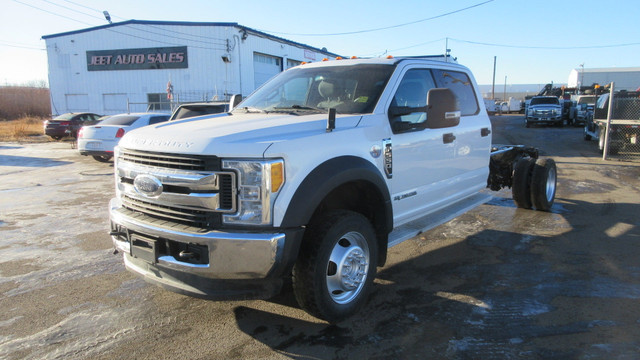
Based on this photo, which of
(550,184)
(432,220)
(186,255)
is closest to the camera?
(186,255)

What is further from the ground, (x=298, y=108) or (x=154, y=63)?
(x=154, y=63)

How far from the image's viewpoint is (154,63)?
28859mm

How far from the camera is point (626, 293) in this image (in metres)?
4.00

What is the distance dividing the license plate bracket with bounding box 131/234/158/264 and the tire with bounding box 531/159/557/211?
5772 mm

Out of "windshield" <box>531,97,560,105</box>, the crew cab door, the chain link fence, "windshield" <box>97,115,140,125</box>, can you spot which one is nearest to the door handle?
the crew cab door

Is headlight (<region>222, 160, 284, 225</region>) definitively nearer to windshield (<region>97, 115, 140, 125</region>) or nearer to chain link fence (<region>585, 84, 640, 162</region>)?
windshield (<region>97, 115, 140, 125</region>)

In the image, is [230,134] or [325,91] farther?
[325,91]

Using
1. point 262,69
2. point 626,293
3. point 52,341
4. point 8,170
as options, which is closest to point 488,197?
point 626,293

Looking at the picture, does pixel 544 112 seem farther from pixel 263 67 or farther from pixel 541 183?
pixel 541 183

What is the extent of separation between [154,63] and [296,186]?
28943 mm

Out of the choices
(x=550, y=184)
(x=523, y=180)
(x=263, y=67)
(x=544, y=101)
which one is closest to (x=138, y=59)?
(x=263, y=67)

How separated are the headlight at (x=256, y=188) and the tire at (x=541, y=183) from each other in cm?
524

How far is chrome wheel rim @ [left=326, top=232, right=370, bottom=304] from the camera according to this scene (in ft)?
10.9

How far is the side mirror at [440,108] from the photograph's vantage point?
3965 mm
